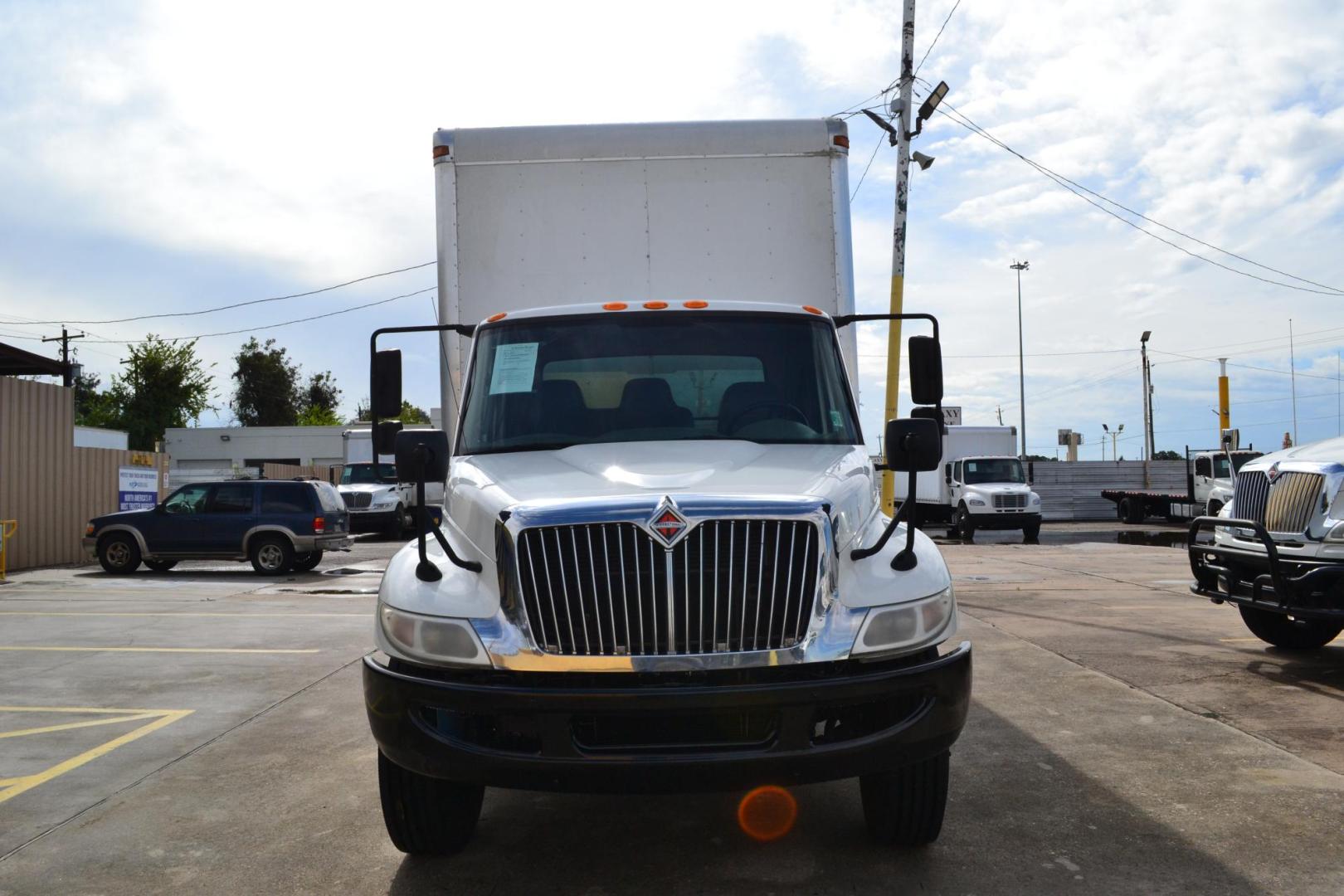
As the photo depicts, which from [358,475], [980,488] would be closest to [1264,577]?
Answer: [980,488]

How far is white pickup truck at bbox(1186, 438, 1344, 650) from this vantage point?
688cm

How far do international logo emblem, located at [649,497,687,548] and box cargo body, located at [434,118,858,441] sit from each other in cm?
277

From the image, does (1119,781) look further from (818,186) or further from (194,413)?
(194,413)

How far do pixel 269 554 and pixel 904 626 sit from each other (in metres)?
16.4

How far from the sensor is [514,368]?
4.98 m

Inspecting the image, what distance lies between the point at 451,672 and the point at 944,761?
71.6 inches

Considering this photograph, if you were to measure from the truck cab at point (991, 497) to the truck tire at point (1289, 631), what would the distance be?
18296mm

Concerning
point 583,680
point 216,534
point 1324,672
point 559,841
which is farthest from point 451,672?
point 216,534

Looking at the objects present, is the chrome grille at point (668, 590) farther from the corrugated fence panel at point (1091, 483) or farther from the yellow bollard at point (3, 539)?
the corrugated fence panel at point (1091, 483)

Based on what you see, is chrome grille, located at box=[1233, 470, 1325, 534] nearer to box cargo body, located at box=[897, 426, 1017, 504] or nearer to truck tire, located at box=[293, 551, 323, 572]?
truck tire, located at box=[293, 551, 323, 572]

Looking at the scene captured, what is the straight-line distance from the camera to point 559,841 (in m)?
4.39

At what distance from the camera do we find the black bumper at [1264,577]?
676cm

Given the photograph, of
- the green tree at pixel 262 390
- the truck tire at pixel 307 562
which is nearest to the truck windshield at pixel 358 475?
the truck tire at pixel 307 562

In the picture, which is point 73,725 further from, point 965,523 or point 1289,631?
point 965,523
